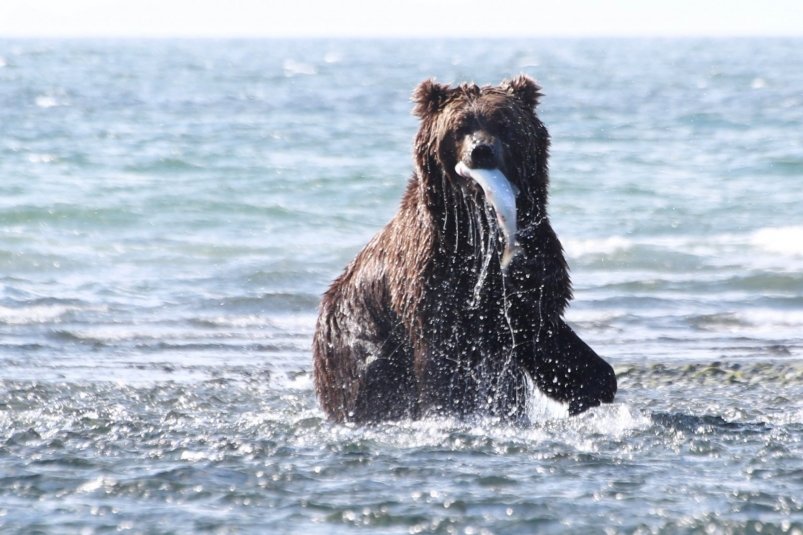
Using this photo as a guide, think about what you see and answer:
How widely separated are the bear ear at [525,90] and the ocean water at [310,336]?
4.30 feet

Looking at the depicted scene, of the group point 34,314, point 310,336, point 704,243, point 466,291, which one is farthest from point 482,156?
point 704,243

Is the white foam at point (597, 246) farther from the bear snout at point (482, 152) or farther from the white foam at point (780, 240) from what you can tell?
the bear snout at point (482, 152)

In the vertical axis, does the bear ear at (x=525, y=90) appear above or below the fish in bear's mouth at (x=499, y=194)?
above

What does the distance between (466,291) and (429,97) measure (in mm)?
829

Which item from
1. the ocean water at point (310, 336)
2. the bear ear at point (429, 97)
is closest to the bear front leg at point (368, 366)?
the ocean water at point (310, 336)

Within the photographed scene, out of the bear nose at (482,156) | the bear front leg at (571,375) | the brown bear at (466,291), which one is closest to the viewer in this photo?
the bear nose at (482,156)

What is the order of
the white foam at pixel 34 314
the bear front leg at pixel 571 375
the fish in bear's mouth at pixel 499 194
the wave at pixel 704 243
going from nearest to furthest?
1. the fish in bear's mouth at pixel 499 194
2. the bear front leg at pixel 571 375
3. the white foam at pixel 34 314
4. the wave at pixel 704 243

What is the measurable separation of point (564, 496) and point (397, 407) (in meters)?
1.39

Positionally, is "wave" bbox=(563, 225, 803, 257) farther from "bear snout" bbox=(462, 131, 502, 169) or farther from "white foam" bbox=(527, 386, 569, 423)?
"bear snout" bbox=(462, 131, 502, 169)

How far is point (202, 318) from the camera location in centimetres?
995

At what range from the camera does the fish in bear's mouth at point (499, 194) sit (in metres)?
5.43

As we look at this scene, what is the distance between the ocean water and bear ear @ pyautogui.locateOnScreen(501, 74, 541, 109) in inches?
51.6

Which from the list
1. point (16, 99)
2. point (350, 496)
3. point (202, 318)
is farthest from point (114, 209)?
point (16, 99)

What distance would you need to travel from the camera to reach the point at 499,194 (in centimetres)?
543
